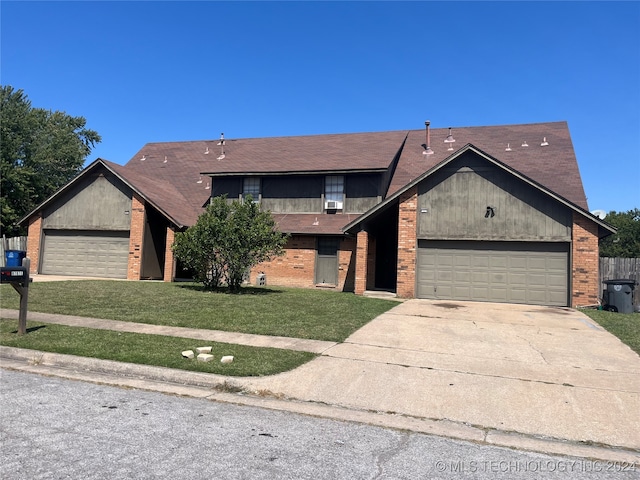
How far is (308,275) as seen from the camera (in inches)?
790

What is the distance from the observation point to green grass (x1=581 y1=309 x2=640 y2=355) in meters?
9.22

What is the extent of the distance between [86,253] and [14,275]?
1470 centimetres

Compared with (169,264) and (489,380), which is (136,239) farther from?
(489,380)

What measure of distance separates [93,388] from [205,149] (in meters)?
24.3

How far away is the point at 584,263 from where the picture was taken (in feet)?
50.0

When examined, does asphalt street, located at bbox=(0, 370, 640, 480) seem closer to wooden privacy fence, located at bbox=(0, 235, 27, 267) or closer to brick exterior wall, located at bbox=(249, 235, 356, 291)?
brick exterior wall, located at bbox=(249, 235, 356, 291)

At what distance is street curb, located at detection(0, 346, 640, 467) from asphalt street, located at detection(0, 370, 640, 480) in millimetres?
167

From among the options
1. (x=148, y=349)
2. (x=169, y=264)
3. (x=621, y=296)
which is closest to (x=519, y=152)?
(x=621, y=296)

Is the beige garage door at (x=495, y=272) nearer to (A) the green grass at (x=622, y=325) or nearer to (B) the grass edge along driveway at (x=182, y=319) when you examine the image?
(A) the green grass at (x=622, y=325)

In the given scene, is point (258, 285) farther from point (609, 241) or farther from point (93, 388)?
point (609, 241)

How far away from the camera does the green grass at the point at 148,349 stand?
639cm

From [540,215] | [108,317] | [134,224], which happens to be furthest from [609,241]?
[108,317]

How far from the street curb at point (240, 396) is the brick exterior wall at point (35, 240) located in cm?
1687

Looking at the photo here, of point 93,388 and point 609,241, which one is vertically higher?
point 609,241
